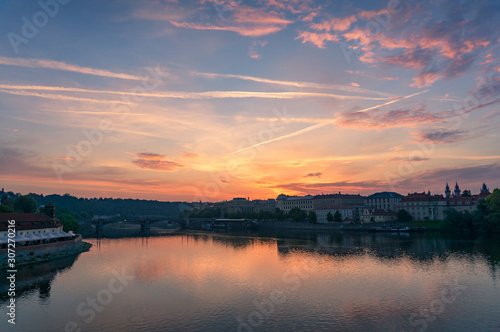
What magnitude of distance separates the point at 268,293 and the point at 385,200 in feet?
532

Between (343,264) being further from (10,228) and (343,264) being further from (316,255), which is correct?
(10,228)

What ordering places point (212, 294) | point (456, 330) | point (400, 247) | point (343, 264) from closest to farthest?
point (456, 330), point (212, 294), point (343, 264), point (400, 247)

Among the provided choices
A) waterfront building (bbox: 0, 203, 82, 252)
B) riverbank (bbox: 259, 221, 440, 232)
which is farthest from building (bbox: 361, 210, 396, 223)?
waterfront building (bbox: 0, 203, 82, 252)

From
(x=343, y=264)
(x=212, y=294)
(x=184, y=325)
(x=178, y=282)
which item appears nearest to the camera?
(x=184, y=325)

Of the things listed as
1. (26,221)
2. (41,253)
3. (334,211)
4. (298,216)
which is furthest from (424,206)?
(26,221)

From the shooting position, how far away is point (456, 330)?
3016cm

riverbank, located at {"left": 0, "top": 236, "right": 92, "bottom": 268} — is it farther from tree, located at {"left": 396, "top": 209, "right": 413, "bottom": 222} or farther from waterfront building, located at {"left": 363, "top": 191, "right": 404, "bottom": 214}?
waterfront building, located at {"left": 363, "top": 191, "right": 404, "bottom": 214}

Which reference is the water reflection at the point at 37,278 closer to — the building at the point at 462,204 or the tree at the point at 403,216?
the tree at the point at 403,216

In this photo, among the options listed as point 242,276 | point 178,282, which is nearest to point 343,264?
point 242,276

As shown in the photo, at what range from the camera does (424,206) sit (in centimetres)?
15325

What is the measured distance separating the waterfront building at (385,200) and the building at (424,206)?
2135cm

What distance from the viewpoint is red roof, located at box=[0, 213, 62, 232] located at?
6375 centimetres

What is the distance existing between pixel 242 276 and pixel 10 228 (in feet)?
147

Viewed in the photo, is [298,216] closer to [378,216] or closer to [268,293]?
[378,216]
